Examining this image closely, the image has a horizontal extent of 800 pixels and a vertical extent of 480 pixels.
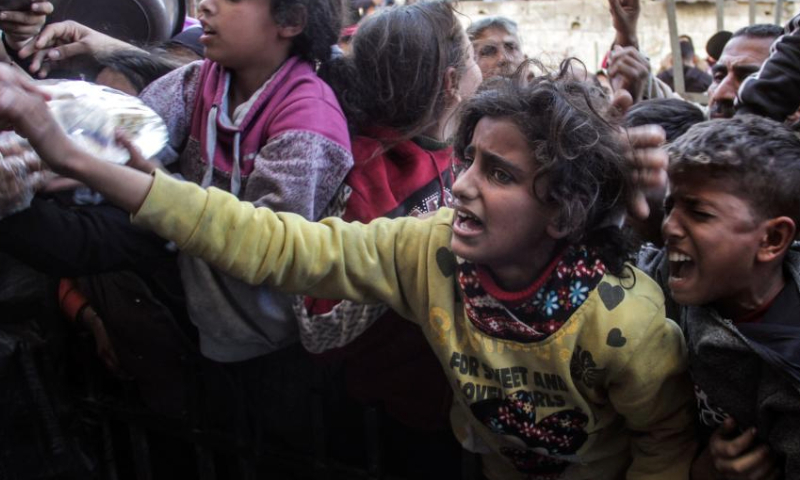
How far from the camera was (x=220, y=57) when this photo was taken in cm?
185

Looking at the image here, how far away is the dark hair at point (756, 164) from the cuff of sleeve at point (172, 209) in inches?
35.9

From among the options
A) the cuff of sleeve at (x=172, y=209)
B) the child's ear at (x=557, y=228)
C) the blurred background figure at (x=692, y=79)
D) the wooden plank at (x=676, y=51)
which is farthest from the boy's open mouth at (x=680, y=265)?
the blurred background figure at (x=692, y=79)

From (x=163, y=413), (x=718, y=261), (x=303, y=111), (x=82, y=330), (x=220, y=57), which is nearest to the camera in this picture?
(x=718, y=261)

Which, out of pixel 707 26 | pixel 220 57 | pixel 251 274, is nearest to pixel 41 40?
pixel 220 57

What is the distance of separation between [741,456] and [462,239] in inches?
25.2

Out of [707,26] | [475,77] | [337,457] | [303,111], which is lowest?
[707,26]

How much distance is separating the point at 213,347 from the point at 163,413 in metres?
0.44

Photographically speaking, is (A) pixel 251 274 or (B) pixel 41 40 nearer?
(A) pixel 251 274

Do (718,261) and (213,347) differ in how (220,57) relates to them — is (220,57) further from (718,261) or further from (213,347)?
(718,261)

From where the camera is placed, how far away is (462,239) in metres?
1.50

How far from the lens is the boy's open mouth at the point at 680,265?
146 centimetres

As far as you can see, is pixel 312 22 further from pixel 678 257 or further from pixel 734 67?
pixel 734 67

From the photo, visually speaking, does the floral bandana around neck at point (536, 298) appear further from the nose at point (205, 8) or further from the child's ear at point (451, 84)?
the nose at point (205, 8)

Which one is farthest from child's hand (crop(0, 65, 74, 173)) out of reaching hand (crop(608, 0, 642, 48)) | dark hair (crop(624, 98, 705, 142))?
reaching hand (crop(608, 0, 642, 48))
